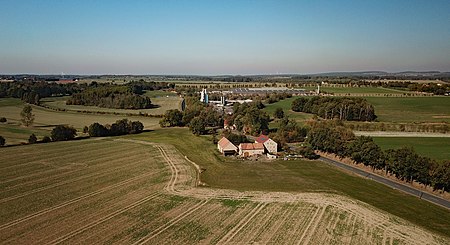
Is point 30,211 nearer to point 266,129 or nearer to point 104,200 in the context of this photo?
point 104,200

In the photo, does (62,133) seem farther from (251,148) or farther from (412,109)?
(412,109)

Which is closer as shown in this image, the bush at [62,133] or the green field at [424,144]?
the green field at [424,144]

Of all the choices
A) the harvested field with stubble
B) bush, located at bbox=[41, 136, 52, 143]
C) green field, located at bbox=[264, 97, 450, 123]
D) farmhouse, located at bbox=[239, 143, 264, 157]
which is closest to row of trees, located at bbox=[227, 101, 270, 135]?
farmhouse, located at bbox=[239, 143, 264, 157]

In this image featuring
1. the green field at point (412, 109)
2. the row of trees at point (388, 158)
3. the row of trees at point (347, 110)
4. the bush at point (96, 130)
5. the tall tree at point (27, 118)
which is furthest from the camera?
the row of trees at point (347, 110)

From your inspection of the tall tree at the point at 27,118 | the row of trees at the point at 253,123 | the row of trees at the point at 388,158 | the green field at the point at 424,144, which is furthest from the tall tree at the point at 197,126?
the tall tree at the point at 27,118

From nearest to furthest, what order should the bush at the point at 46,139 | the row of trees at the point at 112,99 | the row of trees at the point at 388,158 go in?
the row of trees at the point at 388,158 < the bush at the point at 46,139 < the row of trees at the point at 112,99

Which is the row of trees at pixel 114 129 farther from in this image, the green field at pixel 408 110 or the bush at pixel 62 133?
the green field at pixel 408 110
